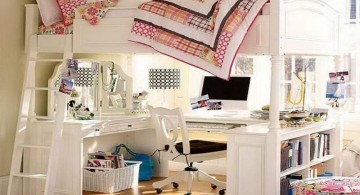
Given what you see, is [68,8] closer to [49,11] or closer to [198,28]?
[49,11]

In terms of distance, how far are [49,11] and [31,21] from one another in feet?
Result: 0.83

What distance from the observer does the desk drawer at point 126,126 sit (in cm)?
634

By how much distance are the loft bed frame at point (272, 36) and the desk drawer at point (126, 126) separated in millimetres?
894

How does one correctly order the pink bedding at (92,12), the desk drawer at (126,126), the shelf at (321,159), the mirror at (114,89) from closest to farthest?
the pink bedding at (92,12) < the shelf at (321,159) < the desk drawer at (126,126) < the mirror at (114,89)

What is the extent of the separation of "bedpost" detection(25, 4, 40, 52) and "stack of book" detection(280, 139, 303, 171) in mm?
2420

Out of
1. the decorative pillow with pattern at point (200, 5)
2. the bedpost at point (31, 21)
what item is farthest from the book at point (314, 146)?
the bedpost at point (31, 21)

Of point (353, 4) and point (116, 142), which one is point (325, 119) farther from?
point (116, 142)

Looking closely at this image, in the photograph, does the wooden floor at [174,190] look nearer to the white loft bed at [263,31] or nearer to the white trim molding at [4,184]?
the white trim molding at [4,184]

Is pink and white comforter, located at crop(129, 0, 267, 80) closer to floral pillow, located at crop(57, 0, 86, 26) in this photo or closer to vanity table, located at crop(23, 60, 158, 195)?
floral pillow, located at crop(57, 0, 86, 26)

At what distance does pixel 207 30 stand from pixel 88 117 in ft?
5.89

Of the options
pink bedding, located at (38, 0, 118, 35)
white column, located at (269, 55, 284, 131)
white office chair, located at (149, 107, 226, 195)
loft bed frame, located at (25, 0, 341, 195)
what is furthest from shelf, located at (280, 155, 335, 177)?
pink bedding, located at (38, 0, 118, 35)

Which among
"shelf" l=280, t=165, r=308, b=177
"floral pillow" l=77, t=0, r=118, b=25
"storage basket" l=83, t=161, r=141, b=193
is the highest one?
"floral pillow" l=77, t=0, r=118, b=25

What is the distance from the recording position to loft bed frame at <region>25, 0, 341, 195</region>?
4.89 metres

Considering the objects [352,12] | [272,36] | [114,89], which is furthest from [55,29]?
[352,12]
